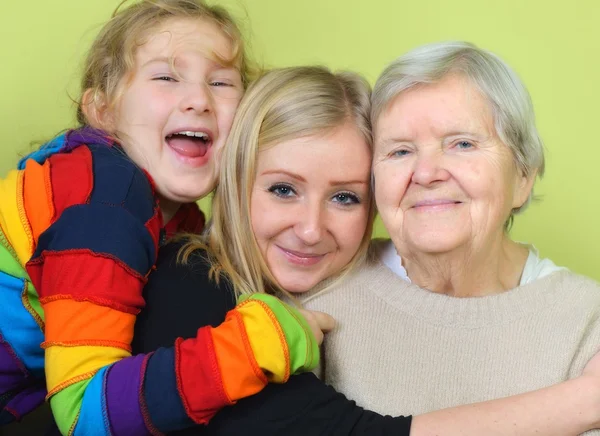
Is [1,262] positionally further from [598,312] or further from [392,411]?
[598,312]

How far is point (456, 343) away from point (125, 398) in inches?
26.4

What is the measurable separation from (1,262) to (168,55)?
0.64m

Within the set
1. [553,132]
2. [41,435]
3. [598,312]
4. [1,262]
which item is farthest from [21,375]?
[553,132]

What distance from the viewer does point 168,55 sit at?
199 cm

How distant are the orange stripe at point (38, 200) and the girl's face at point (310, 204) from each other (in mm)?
438

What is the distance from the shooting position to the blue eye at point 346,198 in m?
1.84

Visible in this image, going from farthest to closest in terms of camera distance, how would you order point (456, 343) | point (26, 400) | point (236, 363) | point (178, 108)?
point (178, 108) < point (26, 400) < point (456, 343) < point (236, 363)

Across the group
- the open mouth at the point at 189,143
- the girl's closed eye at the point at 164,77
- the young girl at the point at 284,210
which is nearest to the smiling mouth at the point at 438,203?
the young girl at the point at 284,210

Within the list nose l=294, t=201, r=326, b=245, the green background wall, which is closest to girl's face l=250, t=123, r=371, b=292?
nose l=294, t=201, r=326, b=245

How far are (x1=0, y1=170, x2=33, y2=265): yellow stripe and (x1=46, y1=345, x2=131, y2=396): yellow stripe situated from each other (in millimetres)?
298

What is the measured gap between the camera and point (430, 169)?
163cm

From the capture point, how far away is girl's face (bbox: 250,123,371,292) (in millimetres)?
1765

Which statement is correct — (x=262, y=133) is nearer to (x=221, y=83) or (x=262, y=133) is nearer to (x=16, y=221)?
(x=221, y=83)

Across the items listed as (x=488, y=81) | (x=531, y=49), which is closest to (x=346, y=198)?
(x=488, y=81)
